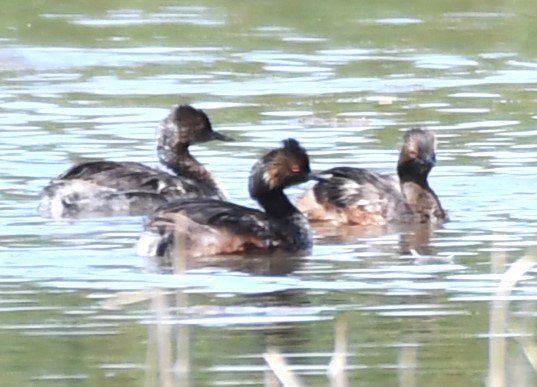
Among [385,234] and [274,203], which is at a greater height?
[274,203]

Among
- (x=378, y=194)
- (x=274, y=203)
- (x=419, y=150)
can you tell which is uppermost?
(x=419, y=150)

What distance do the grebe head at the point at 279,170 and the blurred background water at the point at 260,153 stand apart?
559mm

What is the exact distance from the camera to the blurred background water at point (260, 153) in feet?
32.6

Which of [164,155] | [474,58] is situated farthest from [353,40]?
[164,155]

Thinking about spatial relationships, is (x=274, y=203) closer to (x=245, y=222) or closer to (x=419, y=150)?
(x=245, y=222)

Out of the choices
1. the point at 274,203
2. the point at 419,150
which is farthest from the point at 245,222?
the point at 419,150

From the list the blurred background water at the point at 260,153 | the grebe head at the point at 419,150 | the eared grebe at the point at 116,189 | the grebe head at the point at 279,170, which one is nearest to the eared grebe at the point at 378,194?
the grebe head at the point at 419,150

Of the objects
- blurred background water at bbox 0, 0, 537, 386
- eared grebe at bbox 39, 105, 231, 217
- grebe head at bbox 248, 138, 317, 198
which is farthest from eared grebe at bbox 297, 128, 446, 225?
grebe head at bbox 248, 138, 317, 198

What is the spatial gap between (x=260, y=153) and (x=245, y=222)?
3.95 m

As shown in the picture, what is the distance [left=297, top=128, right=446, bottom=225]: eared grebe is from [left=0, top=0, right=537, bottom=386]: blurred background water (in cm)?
30

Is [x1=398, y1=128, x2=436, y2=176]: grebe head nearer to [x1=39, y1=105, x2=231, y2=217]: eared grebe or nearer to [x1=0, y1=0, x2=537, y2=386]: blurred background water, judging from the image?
[x1=0, y1=0, x2=537, y2=386]: blurred background water

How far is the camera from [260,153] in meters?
17.5

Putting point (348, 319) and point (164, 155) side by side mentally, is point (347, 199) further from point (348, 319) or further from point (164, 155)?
point (348, 319)

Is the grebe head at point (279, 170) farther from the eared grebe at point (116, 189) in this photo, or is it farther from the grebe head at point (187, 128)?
the grebe head at point (187, 128)
